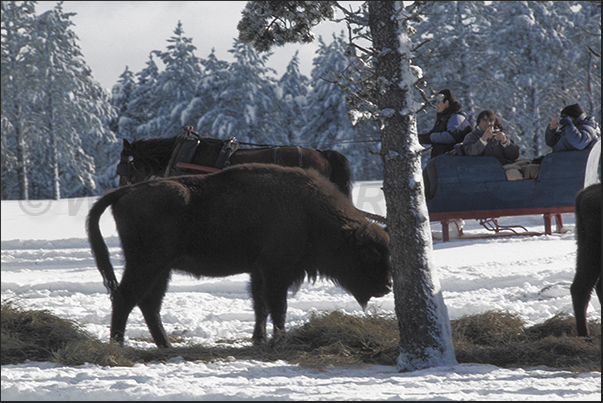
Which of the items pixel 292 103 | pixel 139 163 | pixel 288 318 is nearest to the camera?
pixel 288 318

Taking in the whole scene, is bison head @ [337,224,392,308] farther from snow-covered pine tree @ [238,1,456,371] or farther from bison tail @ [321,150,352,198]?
bison tail @ [321,150,352,198]

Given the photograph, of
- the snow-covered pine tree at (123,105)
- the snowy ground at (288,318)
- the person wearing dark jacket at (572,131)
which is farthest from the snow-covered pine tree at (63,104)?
the person wearing dark jacket at (572,131)

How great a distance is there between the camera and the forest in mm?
27847

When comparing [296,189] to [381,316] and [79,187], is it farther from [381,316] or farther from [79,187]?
[79,187]

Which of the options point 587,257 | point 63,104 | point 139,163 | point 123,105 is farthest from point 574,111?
point 123,105

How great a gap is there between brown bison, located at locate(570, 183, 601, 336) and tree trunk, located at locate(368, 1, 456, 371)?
49.9 inches

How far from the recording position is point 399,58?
491cm

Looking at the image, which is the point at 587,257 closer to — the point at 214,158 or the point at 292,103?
the point at 214,158

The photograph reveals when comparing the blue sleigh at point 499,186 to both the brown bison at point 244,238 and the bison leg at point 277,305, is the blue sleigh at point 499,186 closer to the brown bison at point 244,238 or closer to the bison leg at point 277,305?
the brown bison at point 244,238

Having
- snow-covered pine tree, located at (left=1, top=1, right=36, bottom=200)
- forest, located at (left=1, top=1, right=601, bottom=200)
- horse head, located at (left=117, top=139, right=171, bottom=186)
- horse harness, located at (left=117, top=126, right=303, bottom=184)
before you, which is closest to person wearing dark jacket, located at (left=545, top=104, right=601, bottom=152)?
horse harness, located at (left=117, top=126, right=303, bottom=184)

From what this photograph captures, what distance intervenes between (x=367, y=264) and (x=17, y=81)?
28.2 metres

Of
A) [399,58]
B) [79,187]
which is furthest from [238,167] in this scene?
[79,187]

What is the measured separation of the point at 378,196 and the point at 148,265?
13.8 m

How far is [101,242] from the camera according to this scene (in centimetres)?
537
